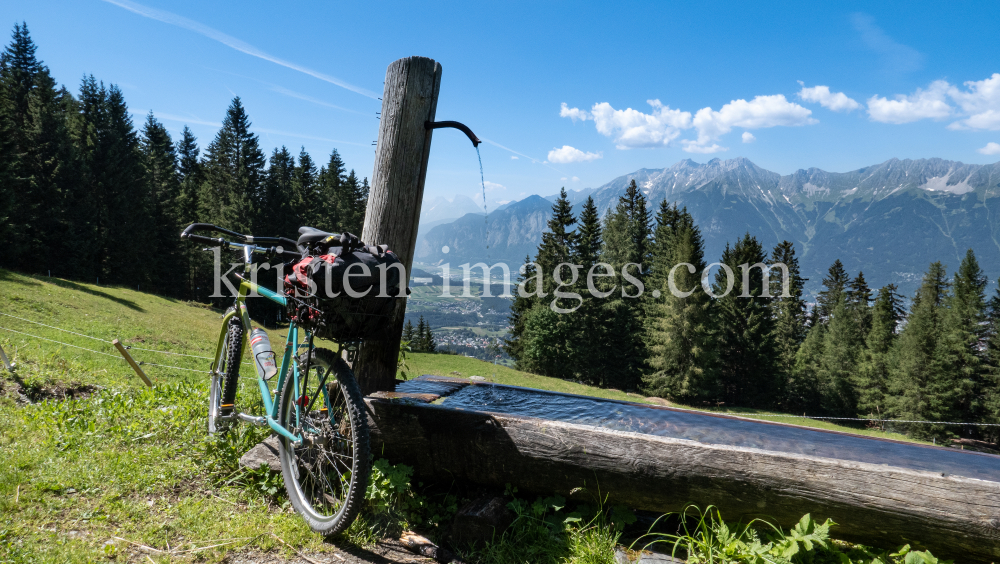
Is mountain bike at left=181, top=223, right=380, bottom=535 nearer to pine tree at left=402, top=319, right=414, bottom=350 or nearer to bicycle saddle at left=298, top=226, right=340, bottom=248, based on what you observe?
bicycle saddle at left=298, top=226, right=340, bottom=248

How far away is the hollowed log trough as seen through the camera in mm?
2512

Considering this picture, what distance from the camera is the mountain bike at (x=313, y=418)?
9.82ft

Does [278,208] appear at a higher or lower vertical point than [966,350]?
higher

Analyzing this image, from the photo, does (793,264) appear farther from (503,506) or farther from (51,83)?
(51,83)

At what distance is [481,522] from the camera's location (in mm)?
3293

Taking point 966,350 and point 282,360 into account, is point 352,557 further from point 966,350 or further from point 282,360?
point 966,350

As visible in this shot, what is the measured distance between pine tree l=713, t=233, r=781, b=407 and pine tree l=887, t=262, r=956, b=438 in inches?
370

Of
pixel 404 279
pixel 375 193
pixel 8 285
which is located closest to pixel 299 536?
pixel 404 279

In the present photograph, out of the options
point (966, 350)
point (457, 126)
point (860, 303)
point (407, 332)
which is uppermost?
point (860, 303)

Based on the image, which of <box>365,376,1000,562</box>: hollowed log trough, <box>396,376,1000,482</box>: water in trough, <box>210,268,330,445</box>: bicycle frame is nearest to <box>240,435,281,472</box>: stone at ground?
<box>210,268,330,445</box>: bicycle frame

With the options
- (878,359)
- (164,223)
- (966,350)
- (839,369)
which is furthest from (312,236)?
(839,369)

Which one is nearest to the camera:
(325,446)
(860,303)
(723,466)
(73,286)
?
(723,466)

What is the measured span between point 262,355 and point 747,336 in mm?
48102

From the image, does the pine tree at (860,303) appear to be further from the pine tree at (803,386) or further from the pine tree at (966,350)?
the pine tree at (966,350)
